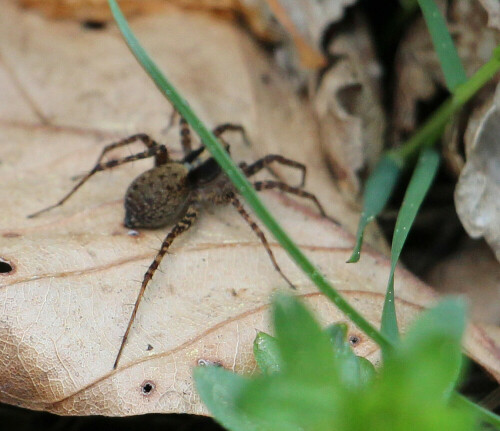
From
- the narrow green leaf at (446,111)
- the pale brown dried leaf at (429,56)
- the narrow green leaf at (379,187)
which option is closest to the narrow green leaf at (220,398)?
the narrow green leaf at (379,187)

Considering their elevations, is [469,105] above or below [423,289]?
above

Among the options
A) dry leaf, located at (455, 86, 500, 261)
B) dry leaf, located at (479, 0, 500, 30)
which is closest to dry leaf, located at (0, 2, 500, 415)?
dry leaf, located at (455, 86, 500, 261)

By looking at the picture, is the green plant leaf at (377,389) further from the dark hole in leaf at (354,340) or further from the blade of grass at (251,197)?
the dark hole in leaf at (354,340)

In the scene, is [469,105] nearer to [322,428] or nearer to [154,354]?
[154,354]

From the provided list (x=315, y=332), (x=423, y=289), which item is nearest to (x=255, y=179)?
(x=423, y=289)

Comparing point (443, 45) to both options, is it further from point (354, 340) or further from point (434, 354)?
point (434, 354)

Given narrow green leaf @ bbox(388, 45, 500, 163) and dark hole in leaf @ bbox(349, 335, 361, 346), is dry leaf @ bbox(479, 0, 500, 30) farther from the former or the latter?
dark hole in leaf @ bbox(349, 335, 361, 346)

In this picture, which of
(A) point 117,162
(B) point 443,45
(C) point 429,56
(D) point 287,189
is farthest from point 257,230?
(C) point 429,56
